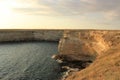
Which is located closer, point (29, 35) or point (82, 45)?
point (82, 45)

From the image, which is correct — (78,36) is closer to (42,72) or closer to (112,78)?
(42,72)

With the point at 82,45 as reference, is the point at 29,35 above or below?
below

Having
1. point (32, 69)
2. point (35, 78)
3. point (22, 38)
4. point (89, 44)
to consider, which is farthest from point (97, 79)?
point (22, 38)

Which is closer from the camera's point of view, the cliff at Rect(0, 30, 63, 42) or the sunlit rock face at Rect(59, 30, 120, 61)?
the sunlit rock face at Rect(59, 30, 120, 61)

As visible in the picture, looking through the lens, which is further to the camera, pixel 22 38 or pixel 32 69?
pixel 22 38

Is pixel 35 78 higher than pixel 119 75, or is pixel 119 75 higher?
pixel 119 75

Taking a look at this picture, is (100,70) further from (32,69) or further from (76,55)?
(76,55)

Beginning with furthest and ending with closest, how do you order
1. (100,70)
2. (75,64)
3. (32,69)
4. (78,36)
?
(78,36), (75,64), (32,69), (100,70)

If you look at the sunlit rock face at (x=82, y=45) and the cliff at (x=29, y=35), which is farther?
the cliff at (x=29, y=35)

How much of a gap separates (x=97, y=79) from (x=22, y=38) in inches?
4254

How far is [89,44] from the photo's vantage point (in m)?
50.2

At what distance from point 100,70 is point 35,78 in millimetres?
21636

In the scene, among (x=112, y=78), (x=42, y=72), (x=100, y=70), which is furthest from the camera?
(x=42, y=72)

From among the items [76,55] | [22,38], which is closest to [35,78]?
[76,55]
